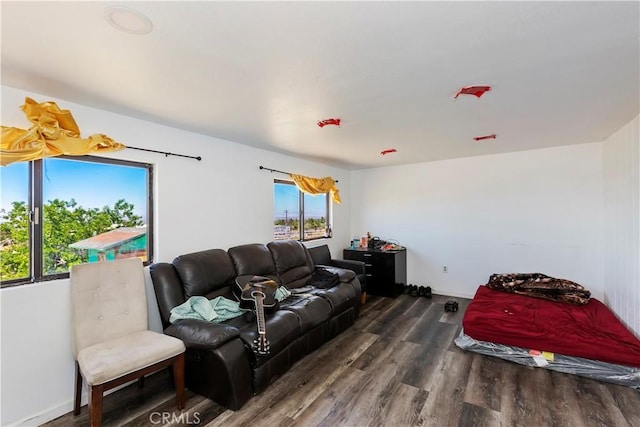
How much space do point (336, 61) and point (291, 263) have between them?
8.57 ft

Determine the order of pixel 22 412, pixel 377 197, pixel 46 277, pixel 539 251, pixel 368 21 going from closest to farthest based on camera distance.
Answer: pixel 368 21 → pixel 22 412 → pixel 46 277 → pixel 539 251 → pixel 377 197

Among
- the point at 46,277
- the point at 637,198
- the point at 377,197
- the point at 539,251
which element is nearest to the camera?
the point at 46,277

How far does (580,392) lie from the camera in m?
2.23

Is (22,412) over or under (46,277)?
under

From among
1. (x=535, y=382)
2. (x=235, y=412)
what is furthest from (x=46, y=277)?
(x=535, y=382)

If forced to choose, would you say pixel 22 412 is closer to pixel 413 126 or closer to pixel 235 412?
pixel 235 412

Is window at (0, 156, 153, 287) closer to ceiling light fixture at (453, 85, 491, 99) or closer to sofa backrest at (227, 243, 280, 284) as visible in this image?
sofa backrest at (227, 243, 280, 284)

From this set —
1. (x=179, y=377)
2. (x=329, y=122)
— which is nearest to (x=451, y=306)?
(x=329, y=122)

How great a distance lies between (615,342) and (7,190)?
4.79m

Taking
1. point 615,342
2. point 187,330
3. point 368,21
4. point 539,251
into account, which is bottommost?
point 615,342

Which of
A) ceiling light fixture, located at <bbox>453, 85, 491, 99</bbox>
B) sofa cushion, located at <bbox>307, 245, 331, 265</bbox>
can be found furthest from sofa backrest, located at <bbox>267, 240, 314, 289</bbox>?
ceiling light fixture, located at <bbox>453, 85, 491, 99</bbox>

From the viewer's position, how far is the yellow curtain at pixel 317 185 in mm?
4406

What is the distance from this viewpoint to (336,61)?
165 cm

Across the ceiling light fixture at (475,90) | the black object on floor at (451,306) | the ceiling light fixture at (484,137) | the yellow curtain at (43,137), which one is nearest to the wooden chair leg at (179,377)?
the yellow curtain at (43,137)
